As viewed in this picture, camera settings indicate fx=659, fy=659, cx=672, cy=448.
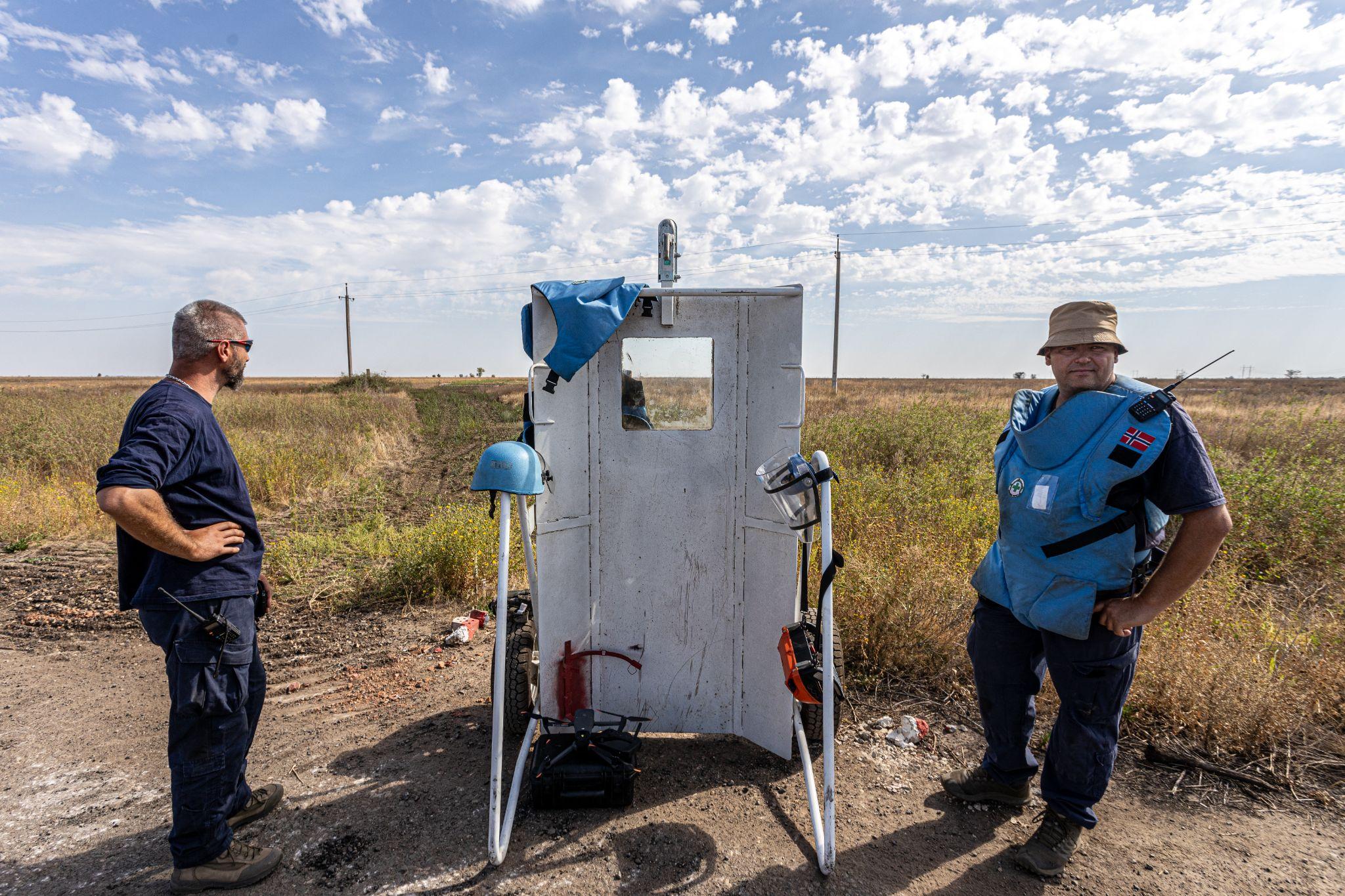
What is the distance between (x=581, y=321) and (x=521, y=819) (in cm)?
231

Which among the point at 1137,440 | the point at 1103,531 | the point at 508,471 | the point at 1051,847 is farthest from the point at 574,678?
the point at 1137,440

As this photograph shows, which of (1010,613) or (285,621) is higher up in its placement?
(1010,613)

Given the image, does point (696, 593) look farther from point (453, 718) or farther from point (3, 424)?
point (3, 424)

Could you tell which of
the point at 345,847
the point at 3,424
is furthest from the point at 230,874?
the point at 3,424

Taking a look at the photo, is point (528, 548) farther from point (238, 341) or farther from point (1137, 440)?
point (1137, 440)

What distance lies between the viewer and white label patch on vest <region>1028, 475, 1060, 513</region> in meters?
2.57

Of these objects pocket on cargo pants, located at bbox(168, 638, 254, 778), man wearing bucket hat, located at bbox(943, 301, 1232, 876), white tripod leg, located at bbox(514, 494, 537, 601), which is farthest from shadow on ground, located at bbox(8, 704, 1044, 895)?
white tripod leg, located at bbox(514, 494, 537, 601)

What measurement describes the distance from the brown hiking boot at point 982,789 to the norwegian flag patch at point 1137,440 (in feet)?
5.64

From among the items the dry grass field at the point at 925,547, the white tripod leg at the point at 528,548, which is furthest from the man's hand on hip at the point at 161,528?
the dry grass field at the point at 925,547

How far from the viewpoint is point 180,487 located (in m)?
2.46

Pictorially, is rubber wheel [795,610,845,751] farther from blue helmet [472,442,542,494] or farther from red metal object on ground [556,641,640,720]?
blue helmet [472,442,542,494]

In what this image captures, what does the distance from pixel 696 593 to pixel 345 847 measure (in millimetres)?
1923

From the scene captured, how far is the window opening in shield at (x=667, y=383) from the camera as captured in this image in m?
3.31

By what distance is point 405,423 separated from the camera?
65.6ft
